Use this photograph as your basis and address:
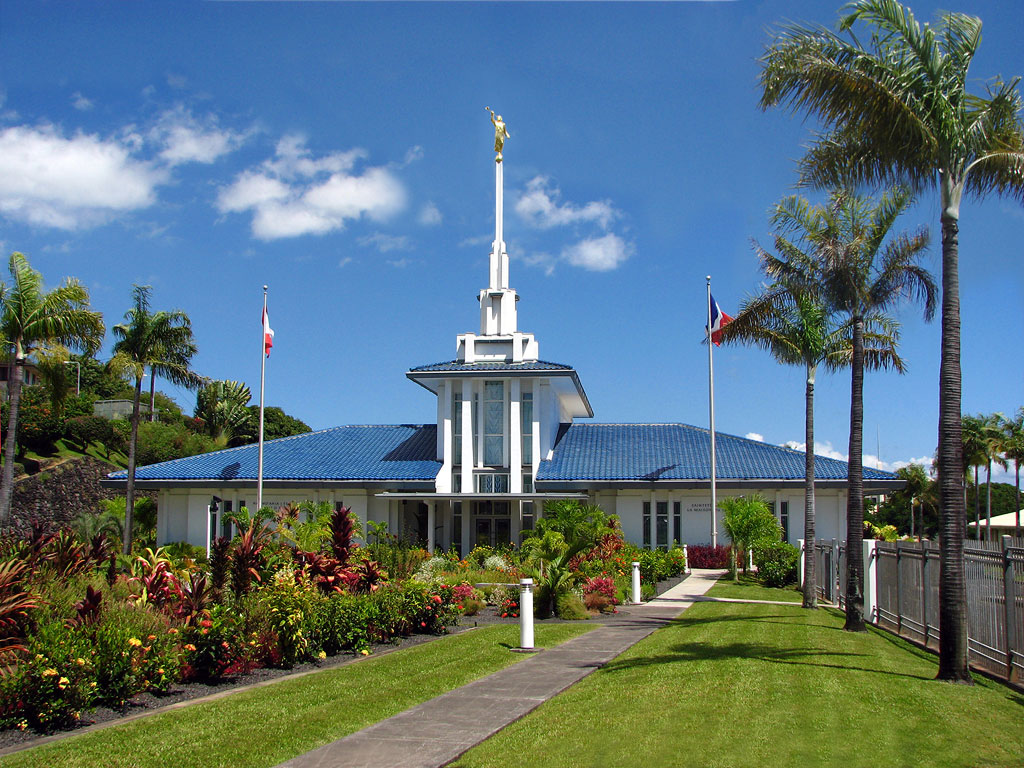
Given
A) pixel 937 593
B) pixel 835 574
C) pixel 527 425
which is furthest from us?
pixel 527 425

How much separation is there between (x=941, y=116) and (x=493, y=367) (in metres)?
25.1

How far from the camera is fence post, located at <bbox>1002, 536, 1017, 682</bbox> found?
36.0 ft

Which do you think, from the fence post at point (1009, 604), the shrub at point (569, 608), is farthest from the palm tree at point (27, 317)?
the fence post at point (1009, 604)

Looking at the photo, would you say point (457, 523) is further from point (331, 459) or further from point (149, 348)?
point (149, 348)

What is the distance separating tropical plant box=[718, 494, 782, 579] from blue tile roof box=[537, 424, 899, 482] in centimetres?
379

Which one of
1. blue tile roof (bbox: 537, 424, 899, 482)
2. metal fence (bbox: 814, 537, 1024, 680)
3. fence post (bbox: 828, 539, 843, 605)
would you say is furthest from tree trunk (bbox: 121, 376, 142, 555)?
metal fence (bbox: 814, 537, 1024, 680)

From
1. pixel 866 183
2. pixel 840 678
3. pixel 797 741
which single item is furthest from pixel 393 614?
pixel 866 183

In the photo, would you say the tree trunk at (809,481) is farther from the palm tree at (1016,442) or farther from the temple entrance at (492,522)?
the palm tree at (1016,442)

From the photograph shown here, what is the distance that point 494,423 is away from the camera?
3631 centimetres

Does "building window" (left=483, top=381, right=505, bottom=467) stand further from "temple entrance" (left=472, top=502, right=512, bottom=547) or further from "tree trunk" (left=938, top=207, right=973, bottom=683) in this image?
"tree trunk" (left=938, top=207, right=973, bottom=683)

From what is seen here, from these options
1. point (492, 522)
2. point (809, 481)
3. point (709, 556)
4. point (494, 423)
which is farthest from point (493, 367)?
point (809, 481)

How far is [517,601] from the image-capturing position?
19094 millimetres

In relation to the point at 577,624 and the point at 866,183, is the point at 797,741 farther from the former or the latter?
the point at 577,624

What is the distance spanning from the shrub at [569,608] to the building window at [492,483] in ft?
56.1
